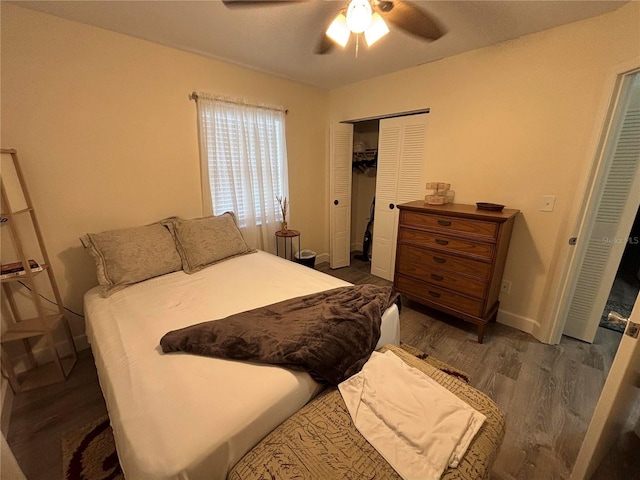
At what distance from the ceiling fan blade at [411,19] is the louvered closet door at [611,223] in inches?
53.4

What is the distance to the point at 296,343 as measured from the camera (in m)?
1.18

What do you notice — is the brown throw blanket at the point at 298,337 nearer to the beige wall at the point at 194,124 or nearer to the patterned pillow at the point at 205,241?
the patterned pillow at the point at 205,241

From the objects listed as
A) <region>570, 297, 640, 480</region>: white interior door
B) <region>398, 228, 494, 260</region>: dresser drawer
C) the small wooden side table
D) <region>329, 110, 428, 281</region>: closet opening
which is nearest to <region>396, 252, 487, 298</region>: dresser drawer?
<region>398, 228, 494, 260</region>: dresser drawer

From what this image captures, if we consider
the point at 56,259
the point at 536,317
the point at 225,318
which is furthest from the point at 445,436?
the point at 56,259

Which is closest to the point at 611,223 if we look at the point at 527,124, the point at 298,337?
the point at 527,124

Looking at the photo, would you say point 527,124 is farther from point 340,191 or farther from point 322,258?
point 322,258

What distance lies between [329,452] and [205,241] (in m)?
1.80

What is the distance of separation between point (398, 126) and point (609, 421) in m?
2.75

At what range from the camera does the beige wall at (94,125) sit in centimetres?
169

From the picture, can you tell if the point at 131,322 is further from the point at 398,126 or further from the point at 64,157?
the point at 398,126

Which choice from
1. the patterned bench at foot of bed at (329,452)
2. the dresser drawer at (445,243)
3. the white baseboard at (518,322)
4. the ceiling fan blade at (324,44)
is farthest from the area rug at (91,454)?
the white baseboard at (518,322)

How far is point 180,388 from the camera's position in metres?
1.01

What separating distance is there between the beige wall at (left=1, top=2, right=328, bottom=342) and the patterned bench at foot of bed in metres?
2.03

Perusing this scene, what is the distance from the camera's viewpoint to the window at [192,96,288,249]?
251 cm
